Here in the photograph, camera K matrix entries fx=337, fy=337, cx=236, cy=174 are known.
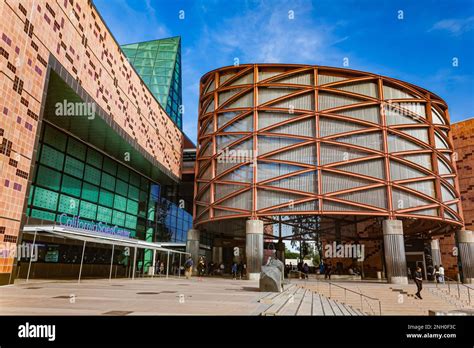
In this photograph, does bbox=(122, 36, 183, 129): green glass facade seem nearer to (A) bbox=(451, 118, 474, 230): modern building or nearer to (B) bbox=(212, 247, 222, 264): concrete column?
(B) bbox=(212, 247, 222, 264): concrete column

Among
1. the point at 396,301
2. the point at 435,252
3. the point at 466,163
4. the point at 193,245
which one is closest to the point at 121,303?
the point at 396,301

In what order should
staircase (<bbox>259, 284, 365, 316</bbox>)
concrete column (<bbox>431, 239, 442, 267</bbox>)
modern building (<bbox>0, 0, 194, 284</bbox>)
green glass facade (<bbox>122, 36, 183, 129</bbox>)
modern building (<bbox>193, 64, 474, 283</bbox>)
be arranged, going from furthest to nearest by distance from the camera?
green glass facade (<bbox>122, 36, 183, 129</bbox>) < concrete column (<bbox>431, 239, 442, 267</bbox>) < modern building (<bbox>193, 64, 474, 283</bbox>) < modern building (<bbox>0, 0, 194, 284</bbox>) < staircase (<bbox>259, 284, 365, 316</bbox>)

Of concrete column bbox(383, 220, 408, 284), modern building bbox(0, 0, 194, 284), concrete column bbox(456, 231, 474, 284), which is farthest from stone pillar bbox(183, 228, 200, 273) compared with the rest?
concrete column bbox(456, 231, 474, 284)

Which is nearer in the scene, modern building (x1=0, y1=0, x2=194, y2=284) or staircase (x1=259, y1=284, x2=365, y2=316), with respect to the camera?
staircase (x1=259, y1=284, x2=365, y2=316)

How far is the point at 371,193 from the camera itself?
3134 centimetres

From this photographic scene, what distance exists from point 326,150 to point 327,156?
2.11 ft

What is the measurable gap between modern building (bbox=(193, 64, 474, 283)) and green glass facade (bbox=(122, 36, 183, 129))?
23154 mm

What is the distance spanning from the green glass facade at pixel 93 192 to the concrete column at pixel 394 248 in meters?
25.1

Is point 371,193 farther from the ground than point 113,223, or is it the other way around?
point 371,193

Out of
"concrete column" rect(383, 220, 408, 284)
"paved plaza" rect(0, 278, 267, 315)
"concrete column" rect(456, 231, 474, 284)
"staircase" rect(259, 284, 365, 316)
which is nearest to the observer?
"paved plaza" rect(0, 278, 267, 315)

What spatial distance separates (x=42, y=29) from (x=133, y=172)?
2056 centimetres

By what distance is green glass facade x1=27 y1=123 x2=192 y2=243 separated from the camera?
2412cm
